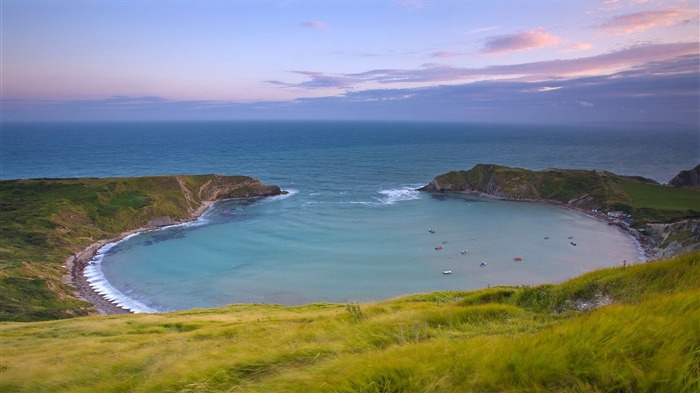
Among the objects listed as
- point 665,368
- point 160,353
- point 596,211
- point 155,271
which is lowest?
point 155,271

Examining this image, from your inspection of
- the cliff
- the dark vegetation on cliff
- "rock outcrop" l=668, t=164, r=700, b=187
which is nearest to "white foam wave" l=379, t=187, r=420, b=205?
the cliff

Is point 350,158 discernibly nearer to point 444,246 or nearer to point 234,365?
point 444,246

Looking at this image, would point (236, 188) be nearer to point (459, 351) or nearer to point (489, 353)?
point (459, 351)

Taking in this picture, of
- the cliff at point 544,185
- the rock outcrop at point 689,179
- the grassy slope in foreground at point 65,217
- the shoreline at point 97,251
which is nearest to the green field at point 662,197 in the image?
the cliff at point 544,185

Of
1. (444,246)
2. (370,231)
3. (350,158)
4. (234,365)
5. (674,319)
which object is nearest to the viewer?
(674,319)

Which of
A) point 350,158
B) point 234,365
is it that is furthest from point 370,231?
point 350,158

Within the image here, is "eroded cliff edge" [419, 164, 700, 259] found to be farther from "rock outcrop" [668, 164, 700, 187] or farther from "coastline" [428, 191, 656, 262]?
"rock outcrop" [668, 164, 700, 187]

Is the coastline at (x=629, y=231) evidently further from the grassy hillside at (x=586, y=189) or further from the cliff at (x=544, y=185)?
the grassy hillside at (x=586, y=189)

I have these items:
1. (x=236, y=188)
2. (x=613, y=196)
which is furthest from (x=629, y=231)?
(x=236, y=188)
